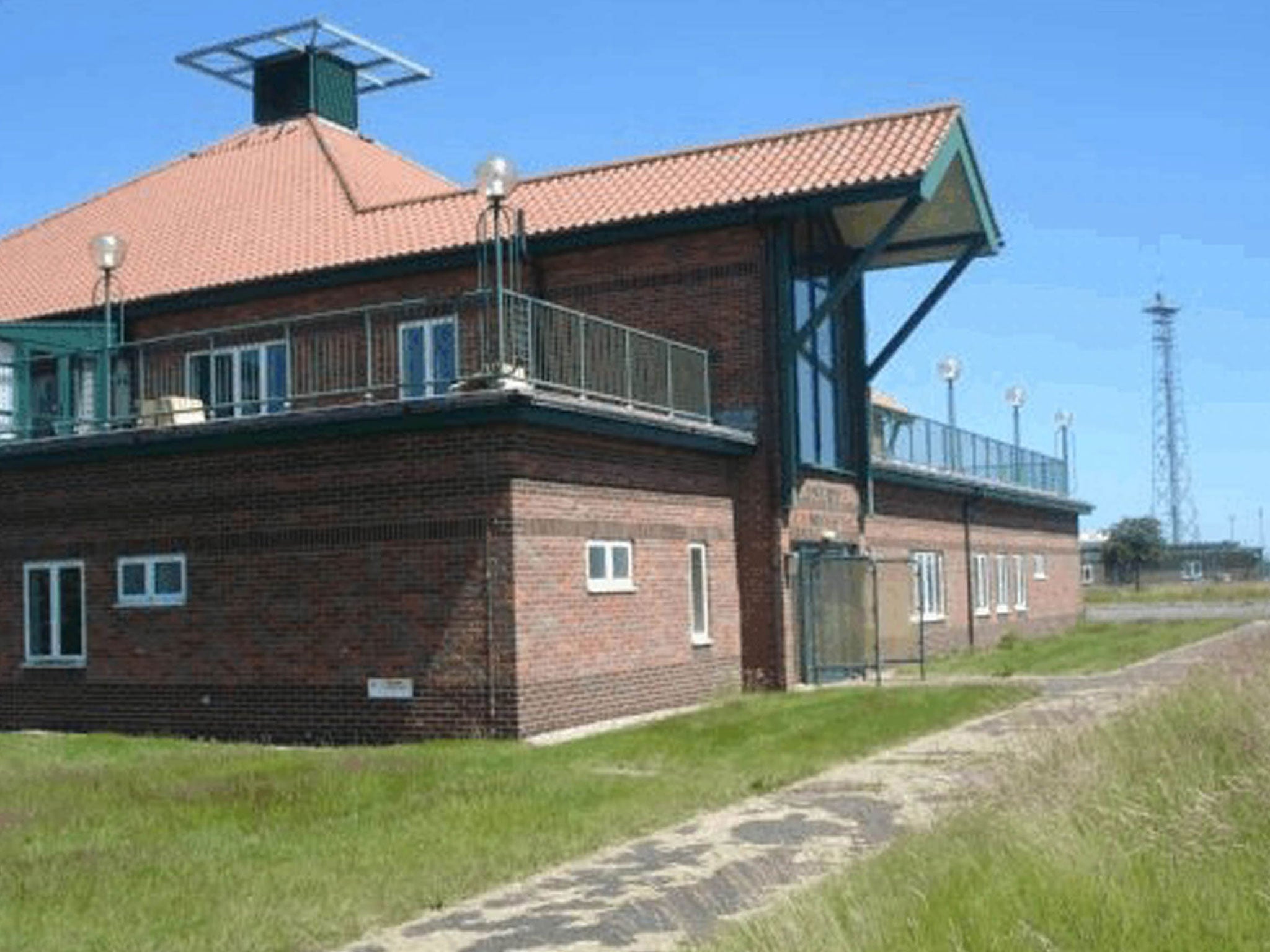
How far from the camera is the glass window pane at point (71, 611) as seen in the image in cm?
2034

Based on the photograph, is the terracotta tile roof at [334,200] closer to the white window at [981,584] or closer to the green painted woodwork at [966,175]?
the green painted woodwork at [966,175]

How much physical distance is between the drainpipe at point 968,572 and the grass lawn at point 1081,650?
73cm

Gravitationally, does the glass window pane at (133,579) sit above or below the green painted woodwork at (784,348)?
below

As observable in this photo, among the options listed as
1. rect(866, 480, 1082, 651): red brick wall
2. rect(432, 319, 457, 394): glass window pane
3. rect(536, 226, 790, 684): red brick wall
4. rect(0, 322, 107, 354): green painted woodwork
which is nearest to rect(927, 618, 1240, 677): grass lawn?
rect(866, 480, 1082, 651): red brick wall

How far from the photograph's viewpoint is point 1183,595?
7794 cm

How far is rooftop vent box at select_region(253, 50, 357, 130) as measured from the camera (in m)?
32.9

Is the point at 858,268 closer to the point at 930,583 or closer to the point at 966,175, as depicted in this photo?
the point at 966,175

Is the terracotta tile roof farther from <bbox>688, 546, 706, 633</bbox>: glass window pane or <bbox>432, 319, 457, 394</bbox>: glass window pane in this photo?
<bbox>688, 546, 706, 633</bbox>: glass window pane

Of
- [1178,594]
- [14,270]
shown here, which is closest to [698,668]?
[14,270]

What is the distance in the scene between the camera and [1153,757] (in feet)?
32.4

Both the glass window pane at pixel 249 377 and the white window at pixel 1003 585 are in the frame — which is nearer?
the glass window pane at pixel 249 377

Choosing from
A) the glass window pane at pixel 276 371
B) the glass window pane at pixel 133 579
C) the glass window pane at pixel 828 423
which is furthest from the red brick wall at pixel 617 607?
the glass window pane at pixel 276 371

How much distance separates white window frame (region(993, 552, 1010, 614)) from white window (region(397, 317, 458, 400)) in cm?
1833

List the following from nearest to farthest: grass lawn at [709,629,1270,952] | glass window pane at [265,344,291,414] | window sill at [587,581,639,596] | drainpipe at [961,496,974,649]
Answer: grass lawn at [709,629,1270,952] < window sill at [587,581,639,596] < glass window pane at [265,344,291,414] < drainpipe at [961,496,974,649]
